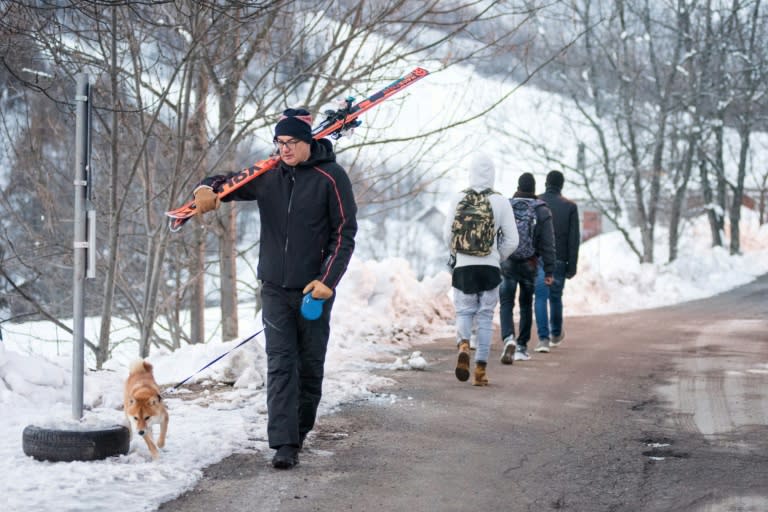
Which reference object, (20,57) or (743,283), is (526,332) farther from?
(743,283)

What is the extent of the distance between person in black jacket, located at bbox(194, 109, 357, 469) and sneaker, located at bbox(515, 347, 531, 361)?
5.23 metres

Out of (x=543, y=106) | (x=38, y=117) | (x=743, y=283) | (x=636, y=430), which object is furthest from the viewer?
(x=543, y=106)

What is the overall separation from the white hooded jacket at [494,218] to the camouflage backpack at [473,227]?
0.20 feet

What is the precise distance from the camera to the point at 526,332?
10867 mm

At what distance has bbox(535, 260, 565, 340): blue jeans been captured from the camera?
11.4m

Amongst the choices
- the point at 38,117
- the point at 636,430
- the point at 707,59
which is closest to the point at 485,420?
the point at 636,430

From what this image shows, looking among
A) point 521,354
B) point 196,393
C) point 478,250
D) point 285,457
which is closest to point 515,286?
point 521,354

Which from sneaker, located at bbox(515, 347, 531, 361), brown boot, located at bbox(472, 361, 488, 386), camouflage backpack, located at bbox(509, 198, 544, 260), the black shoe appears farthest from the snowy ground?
camouflage backpack, located at bbox(509, 198, 544, 260)

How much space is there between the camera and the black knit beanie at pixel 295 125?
18.6 ft

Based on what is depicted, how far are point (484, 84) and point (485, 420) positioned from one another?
250 inches

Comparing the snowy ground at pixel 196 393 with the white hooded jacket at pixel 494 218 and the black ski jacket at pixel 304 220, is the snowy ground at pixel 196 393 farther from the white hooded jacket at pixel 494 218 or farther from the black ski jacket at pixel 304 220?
the white hooded jacket at pixel 494 218

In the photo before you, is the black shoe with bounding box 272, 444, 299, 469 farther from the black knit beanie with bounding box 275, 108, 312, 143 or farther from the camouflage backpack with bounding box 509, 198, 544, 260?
the camouflage backpack with bounding box 509, 198, 544, 260

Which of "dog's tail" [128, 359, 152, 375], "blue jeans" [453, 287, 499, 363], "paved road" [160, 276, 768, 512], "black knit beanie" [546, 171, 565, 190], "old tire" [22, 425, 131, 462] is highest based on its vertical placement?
"black knit beanie" [546, 171, 565, 190]

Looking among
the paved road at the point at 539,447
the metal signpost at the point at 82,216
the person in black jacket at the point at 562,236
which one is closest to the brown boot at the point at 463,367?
the paved road at the point at 539,447
